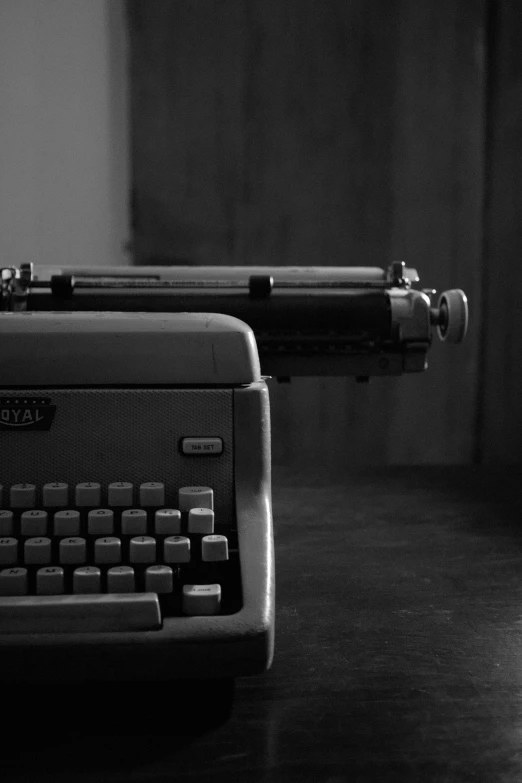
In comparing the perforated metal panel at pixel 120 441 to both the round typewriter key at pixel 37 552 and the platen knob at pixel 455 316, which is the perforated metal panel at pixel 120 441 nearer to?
the round typewriter key at pixel 37 552

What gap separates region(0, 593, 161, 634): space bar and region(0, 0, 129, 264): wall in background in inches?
77.7

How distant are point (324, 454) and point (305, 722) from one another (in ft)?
6.54

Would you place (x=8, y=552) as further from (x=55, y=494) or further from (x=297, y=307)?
(x=297, y=307)

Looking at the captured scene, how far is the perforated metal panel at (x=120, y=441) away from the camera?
2.22 feet

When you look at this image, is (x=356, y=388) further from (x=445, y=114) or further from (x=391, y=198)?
(x=445, y=114)

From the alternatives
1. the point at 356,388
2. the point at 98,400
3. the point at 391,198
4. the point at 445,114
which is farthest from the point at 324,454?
the point at 98,400

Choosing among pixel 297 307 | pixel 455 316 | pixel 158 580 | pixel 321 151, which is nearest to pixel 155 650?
pixel 158 580

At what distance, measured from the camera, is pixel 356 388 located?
8.21ft

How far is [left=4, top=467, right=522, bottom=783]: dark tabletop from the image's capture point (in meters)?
0.49

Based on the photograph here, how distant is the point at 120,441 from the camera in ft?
2.23

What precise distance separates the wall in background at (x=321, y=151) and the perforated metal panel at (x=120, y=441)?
5.79ft

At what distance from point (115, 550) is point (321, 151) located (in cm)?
206

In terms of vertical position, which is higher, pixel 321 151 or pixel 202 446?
pixel 321 151

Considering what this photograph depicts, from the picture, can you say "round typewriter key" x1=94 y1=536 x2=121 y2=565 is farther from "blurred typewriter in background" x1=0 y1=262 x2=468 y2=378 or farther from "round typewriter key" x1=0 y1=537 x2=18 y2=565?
A: "blurred typewriter in background" x1=0 y1=262 x2=468 y2=378
